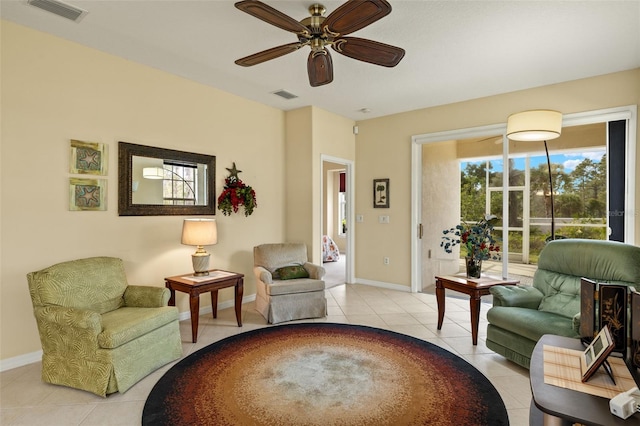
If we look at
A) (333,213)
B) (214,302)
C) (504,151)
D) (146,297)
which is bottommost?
(214,302)

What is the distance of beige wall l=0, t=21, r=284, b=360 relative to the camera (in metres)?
2.82

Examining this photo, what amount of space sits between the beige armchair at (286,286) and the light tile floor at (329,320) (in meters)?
0.17

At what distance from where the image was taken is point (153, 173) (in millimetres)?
3754

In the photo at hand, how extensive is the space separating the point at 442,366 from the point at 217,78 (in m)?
3.81

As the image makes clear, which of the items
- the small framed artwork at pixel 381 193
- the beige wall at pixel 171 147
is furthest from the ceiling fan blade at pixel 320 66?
the small framed artwork at pixel 381 193

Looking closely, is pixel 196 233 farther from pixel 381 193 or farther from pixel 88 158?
pixel 381 193

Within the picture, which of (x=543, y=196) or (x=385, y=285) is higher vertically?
(x=543, y=196)

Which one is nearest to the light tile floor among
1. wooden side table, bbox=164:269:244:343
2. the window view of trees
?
wooden side table, bbox=164:269:244:343

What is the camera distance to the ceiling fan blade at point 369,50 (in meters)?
2.44

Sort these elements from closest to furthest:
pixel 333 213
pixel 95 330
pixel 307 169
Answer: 1. pixel 95 330
2. pixel 307 169
3. pixel 333 213

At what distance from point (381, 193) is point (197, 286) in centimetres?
338

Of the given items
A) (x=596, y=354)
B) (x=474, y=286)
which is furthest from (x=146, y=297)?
(x=596, y=354)

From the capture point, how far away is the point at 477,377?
267 cm

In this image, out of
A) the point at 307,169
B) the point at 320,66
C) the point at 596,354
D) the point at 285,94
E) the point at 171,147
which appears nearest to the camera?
the point at 596,354
